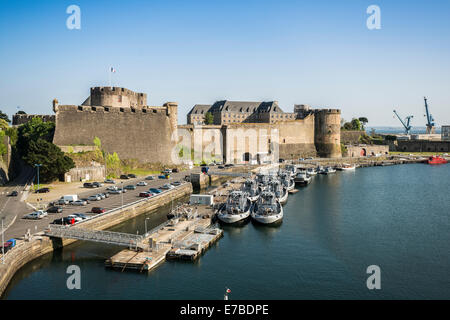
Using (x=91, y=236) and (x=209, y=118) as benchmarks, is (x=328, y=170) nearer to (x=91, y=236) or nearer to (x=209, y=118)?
(x=209, y=118)

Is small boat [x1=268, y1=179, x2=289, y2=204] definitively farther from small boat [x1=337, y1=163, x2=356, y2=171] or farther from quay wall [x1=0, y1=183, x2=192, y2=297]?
small boat [x1=337, y1=163, x2=356, y2=171]

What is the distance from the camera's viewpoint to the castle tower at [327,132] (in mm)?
74125

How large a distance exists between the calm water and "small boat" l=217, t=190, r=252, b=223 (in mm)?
1030

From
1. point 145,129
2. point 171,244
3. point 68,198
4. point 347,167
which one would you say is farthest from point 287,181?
point 347,167

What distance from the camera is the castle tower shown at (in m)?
74.1

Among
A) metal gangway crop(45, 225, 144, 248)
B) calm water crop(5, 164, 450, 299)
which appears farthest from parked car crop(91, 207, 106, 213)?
metal gangway crop(45, 225, 144, 248)

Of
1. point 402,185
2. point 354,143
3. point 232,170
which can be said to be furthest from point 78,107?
point 354,143

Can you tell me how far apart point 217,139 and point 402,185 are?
1110 inches

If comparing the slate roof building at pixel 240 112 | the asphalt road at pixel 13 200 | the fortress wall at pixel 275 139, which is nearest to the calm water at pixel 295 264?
the asphalt road at pixel 13 200

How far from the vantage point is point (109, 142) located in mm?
49438

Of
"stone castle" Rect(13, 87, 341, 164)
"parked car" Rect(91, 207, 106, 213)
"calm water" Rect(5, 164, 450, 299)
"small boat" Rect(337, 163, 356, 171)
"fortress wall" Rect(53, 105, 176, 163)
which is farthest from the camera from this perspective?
"small boat" Rect(337, 163, 356, 171)

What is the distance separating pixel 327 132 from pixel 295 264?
55.4 meters

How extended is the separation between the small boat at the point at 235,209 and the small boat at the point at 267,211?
754 mm
